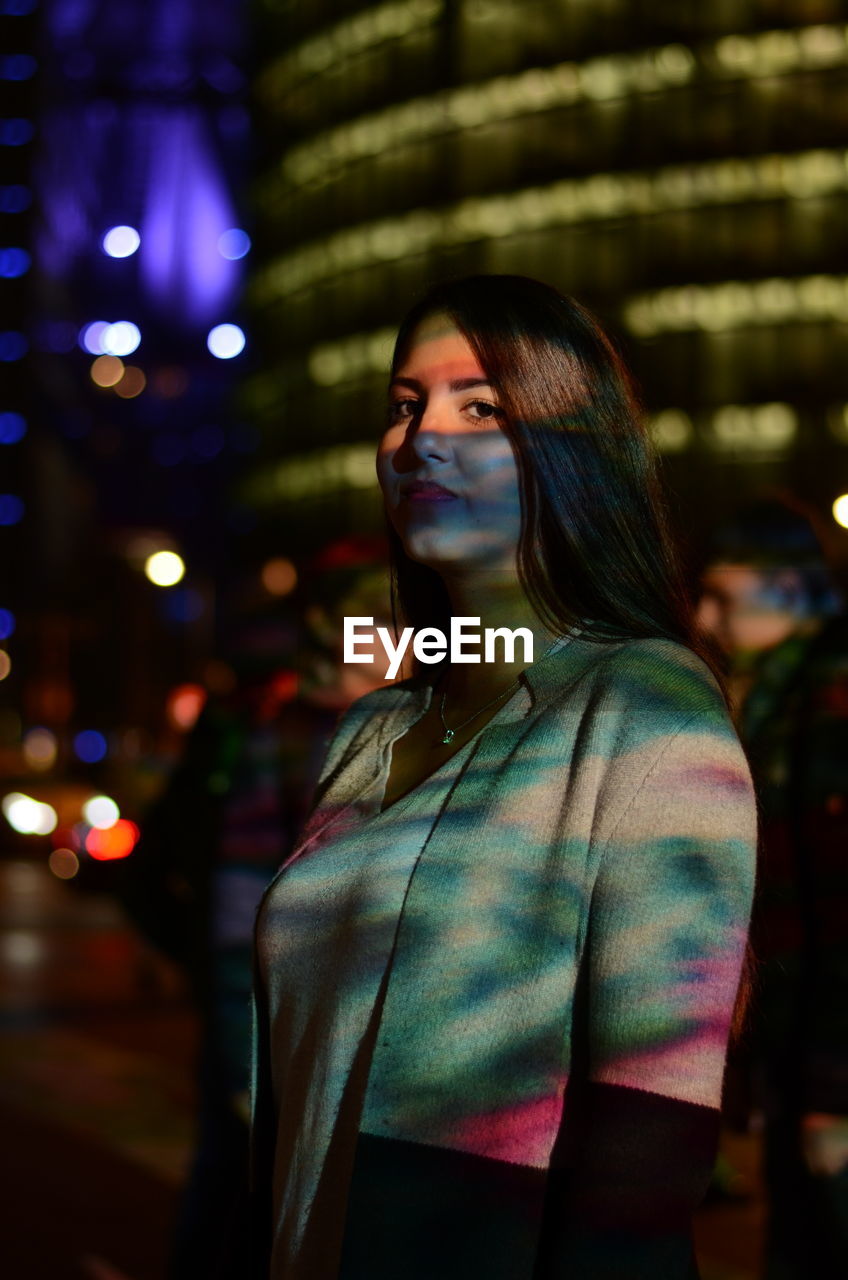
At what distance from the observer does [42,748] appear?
50.8m

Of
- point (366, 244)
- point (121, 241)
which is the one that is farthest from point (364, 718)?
point (121, 241)

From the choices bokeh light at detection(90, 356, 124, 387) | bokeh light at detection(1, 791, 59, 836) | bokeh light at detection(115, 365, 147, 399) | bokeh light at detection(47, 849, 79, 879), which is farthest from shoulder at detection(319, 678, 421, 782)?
bokeh light at detection(115, 365, 147, 399)

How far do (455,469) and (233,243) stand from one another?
243ft

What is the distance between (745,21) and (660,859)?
49812 mm

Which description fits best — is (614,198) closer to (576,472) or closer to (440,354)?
(440,354)

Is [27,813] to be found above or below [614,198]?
below

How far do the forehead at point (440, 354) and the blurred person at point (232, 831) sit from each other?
2.24 meters

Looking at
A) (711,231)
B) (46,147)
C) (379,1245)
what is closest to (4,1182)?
(379,1245)

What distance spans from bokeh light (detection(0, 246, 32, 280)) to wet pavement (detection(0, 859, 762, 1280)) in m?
99.4

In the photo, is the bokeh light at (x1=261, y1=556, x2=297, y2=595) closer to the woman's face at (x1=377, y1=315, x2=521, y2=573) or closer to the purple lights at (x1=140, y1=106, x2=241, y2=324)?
the woman's face at (x1=377, y1=315, x2=521, y2=573)

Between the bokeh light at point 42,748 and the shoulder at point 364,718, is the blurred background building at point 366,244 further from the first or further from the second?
the shoulder at point 364,718

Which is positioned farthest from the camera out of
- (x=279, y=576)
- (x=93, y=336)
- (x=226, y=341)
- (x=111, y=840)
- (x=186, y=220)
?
(x=186, y=220)

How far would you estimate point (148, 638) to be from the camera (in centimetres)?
4306

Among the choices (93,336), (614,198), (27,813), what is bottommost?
(27,813)
